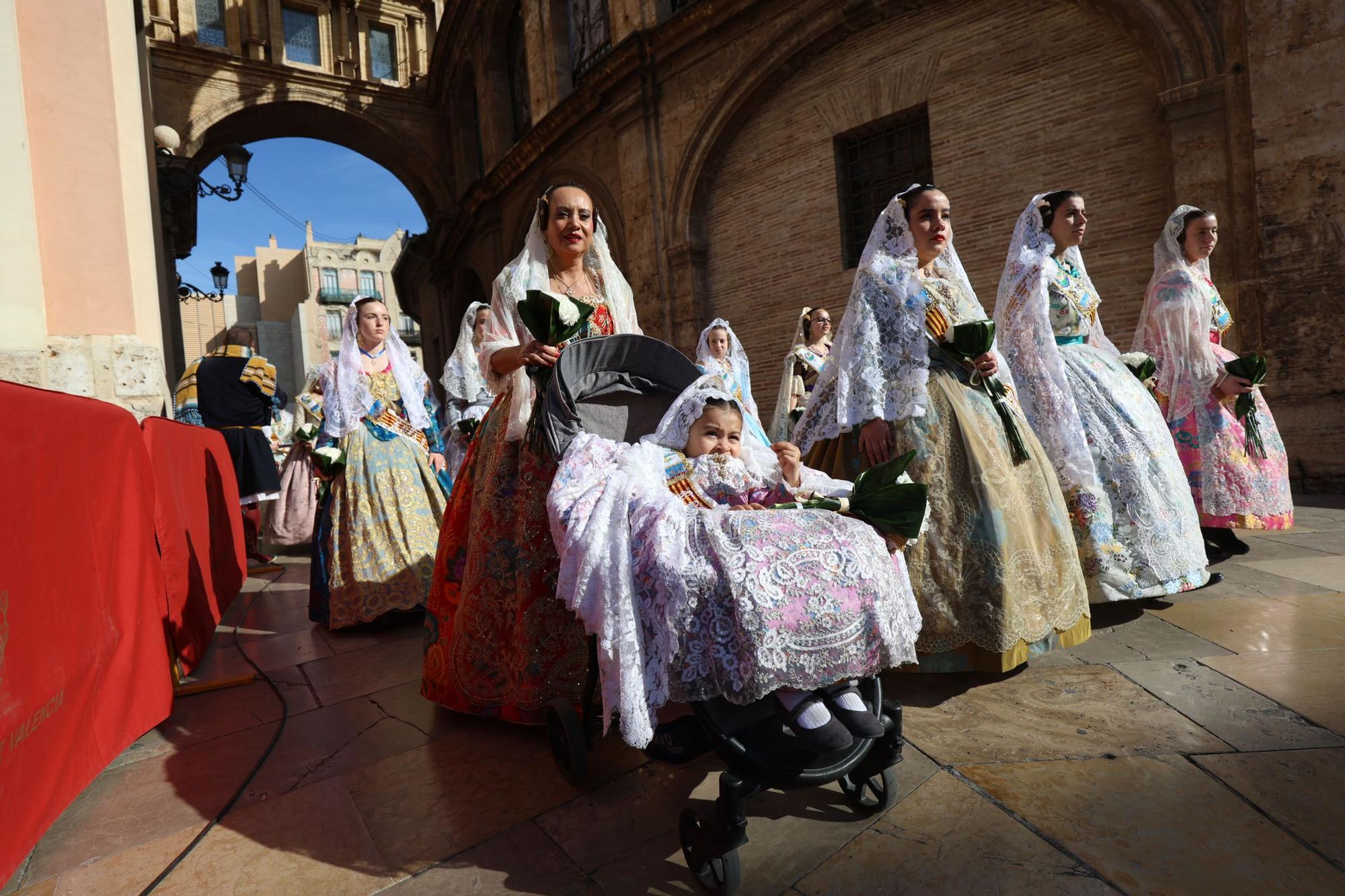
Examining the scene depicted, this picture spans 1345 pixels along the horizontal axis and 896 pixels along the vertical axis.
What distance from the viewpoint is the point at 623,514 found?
72.6 inches

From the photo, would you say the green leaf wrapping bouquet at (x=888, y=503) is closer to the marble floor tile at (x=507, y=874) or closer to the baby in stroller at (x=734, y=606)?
the baby in stroller at (x=734, y=606)

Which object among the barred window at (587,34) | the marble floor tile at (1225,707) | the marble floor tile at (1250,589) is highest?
the barred window at (587,34)

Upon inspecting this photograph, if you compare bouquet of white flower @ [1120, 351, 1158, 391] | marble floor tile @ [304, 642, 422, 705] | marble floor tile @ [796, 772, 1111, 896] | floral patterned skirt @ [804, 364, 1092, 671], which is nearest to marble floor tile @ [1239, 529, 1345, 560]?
bouquet of white flower @ [1120, 351, 1158, 391]

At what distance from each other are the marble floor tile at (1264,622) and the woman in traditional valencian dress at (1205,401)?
92 cm

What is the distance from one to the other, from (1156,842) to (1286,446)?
699 cm

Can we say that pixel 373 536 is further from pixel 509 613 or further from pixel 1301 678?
pixel 1301 678

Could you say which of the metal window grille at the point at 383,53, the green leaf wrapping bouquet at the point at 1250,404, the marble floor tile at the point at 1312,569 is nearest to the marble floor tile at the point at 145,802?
the marble floor tile at the point at 1312,569

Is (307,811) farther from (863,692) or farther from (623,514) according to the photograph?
(863,692)

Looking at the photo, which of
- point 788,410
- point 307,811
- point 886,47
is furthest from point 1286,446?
point 307,811

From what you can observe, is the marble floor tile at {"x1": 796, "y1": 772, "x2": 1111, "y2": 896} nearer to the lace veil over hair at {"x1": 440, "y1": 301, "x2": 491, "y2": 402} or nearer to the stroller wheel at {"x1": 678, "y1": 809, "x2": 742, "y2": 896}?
the stroller wheel at {"x1": 678, "y1": 809, "x2": 742, "y2": 896}

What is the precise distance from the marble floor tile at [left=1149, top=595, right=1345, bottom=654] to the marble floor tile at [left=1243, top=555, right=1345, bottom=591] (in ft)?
1.06

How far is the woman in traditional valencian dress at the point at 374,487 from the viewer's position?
161 inches

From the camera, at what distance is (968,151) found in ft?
28.8

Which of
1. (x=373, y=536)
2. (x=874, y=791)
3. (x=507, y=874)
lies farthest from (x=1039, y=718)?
(x=373, y=536)
